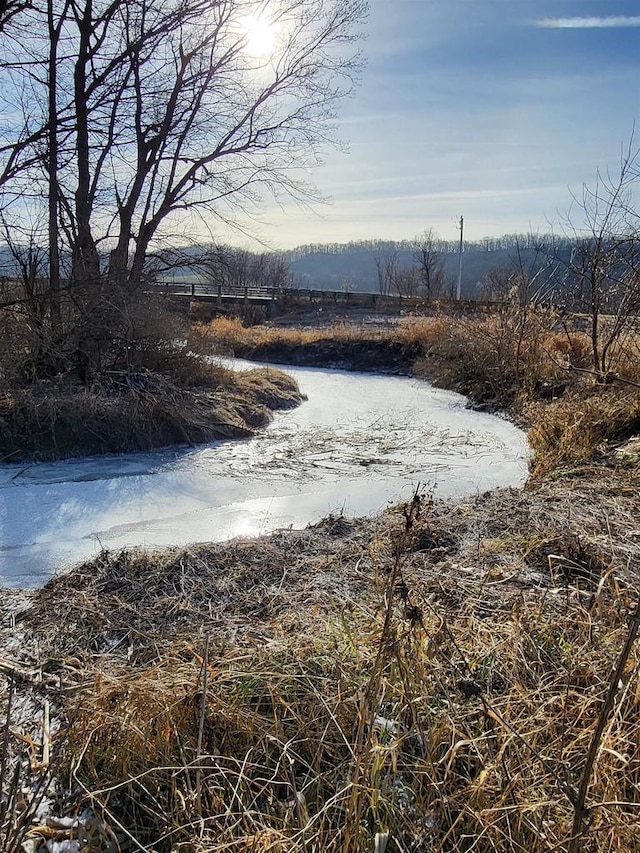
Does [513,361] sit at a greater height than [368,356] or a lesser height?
greater

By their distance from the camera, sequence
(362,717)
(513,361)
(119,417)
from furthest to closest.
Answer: (513,361)
(119,417)
(362,717)

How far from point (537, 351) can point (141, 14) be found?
8456 millimetres

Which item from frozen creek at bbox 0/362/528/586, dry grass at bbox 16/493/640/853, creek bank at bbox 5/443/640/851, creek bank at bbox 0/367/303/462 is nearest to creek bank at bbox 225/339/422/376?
frozen creek at bbox 0/362/528/586

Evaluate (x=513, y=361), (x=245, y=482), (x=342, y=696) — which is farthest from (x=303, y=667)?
(x=513, y=361)

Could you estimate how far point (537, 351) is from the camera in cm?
1075

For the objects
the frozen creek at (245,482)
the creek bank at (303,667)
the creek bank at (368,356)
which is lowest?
the frozen creek at (245,482)

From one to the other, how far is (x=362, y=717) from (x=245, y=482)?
5.20 m

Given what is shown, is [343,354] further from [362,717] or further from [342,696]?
[362,717]

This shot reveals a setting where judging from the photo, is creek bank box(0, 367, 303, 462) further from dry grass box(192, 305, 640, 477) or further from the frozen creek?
dry grass box(192, 305, 640, 477)

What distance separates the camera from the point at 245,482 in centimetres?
660

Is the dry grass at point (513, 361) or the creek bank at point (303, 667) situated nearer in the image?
the creek bank at point (303, 667)

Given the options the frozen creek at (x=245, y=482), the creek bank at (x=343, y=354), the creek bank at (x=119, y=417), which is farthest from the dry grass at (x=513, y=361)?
the creek bank at (x=119, y=417)

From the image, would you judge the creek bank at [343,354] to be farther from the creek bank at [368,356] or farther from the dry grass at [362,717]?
the dry grass at [362,717]

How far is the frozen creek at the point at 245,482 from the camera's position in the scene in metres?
5.04
